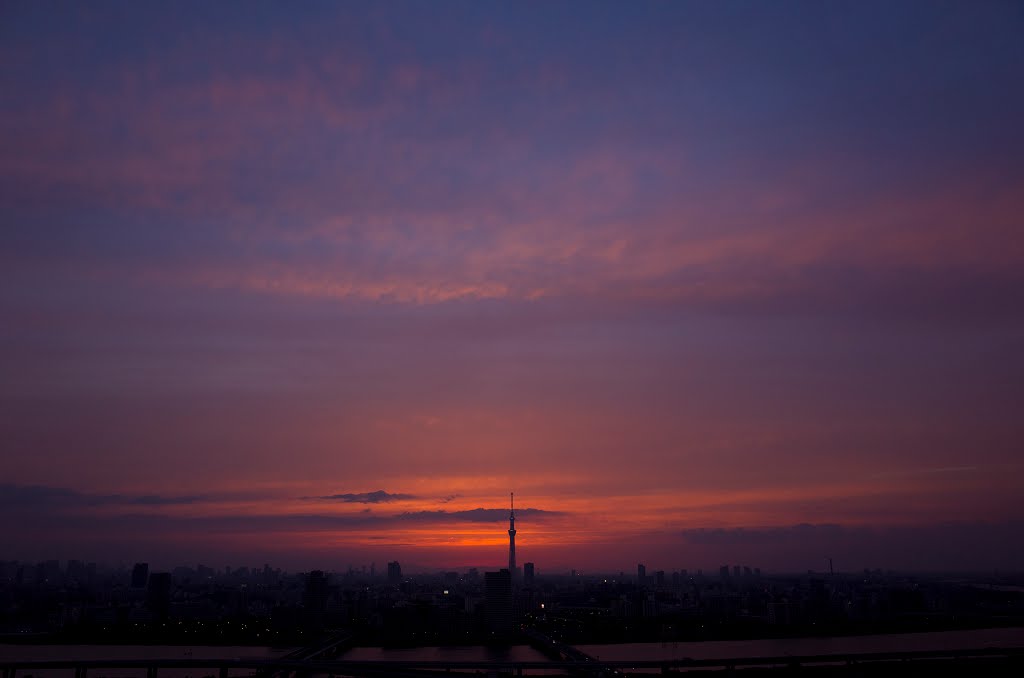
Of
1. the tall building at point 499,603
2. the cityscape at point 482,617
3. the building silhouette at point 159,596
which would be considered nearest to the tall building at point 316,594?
the cityscape at point 482,617

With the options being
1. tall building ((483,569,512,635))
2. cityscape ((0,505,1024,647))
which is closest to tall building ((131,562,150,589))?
cityscape ((0,505,1024,647))

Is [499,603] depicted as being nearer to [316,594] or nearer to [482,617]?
[482,617]

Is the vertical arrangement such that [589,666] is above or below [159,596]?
above

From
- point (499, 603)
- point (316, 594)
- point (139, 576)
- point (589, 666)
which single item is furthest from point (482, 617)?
point (139, 576)

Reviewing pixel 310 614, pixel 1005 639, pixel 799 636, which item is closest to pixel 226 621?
pixel 310 614

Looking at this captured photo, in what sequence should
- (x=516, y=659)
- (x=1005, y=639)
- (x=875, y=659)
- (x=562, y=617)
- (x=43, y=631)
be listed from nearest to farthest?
(x=875, y=659)
(x=516, y=659)
(x=1005, y=639)
(x=43, y=631)
(x=562, y=617)

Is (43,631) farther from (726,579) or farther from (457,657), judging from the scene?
(726,579)
